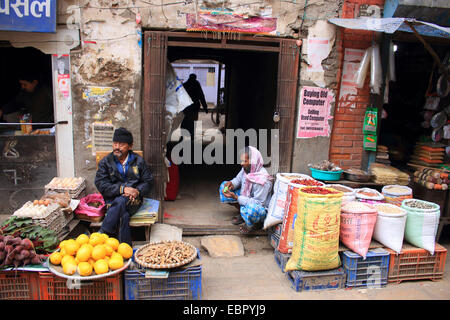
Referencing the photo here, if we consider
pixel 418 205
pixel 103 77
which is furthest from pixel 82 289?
pixel 418 205

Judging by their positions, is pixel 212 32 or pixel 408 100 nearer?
pixel 212 32

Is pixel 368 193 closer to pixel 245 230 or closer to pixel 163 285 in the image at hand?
pixel 245 230

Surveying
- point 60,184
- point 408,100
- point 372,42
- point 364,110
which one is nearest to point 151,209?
point 60,184

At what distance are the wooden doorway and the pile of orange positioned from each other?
1.69 meters

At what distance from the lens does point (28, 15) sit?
428 centimetres

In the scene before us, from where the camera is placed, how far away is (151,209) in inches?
179

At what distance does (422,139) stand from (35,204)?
20.7 ft

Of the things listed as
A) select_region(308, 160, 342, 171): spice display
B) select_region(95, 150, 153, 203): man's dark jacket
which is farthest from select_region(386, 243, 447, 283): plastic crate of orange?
select_region(95, 150, 153, 203): man's dark jacket

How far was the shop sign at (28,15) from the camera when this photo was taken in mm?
4246

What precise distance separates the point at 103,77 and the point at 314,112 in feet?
10.5

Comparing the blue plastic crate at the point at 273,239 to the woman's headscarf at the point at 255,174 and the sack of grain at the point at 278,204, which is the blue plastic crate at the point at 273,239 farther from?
the woman's headscarf at the point at 255,174

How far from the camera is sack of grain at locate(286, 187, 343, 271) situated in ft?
12.0

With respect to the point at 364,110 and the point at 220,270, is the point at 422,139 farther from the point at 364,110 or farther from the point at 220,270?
the point at 220,270

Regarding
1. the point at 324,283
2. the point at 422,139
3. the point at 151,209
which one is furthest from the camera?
the point at 422,139
